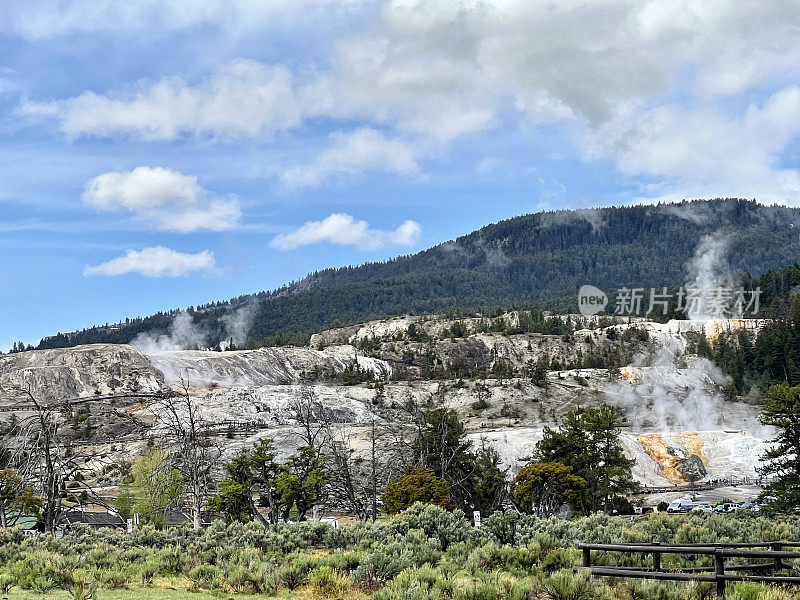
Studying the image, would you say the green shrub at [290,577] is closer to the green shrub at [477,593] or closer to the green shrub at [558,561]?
the green shrub at [477,593]

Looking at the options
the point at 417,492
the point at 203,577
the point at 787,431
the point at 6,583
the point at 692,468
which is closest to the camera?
the point at 6,583

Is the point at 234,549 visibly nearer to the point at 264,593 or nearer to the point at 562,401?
the point at 264,593

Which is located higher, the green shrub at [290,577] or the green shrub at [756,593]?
the green shrub at [756,593]

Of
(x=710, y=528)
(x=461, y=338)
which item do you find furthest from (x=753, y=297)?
(x=710, y=528)

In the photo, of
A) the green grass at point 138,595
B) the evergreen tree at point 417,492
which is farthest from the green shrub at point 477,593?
the evergreen tree at point 417,492

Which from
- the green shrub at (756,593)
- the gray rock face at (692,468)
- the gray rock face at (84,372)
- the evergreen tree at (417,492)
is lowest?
the gray rock face at (692,468)

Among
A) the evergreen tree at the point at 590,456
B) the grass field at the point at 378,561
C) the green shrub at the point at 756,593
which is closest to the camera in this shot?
the green shrub at the point at 756,593

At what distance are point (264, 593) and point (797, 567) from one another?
27.7 feet

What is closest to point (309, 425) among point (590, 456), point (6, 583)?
point (590, 456)

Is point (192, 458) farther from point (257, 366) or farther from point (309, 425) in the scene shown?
point (257, 366)

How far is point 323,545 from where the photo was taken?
1866 cm

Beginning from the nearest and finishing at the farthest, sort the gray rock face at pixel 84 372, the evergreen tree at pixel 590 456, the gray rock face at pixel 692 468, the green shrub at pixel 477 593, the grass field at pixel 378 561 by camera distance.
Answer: the green shrub at pixel 477 593 < the grass field at pixel 378 561 < the evergreen tree at pixel 590 456 < the gray rock face at pixel 692 468 < the gray rock face at pixel 84 372

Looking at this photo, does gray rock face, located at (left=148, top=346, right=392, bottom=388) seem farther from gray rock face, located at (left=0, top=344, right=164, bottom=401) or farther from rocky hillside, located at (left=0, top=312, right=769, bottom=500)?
gray rock face, located at (left=0, top=344, right=164, bottom=401)

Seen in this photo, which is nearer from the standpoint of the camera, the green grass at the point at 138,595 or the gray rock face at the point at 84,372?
the green grass at the point at 138,595
